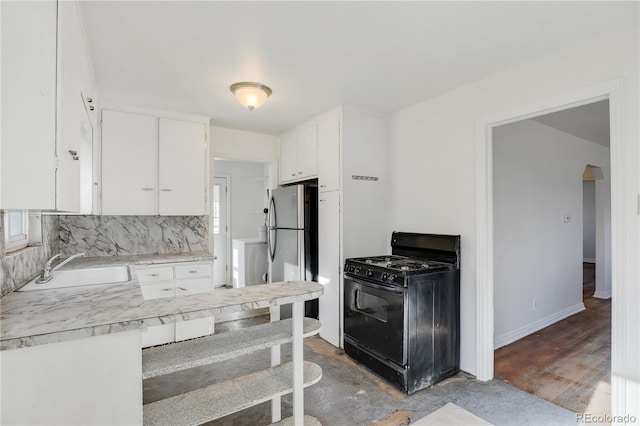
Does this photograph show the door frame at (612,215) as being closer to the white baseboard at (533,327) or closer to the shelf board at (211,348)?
the white baseboard at (533,327)

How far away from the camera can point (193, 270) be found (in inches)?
130

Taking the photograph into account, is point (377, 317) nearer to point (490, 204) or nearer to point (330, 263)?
point (330, 263)

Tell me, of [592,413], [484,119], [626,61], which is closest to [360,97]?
[484,119]

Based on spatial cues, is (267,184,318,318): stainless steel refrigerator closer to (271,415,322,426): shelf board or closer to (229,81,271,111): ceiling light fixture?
(229,81,271,111): ceiling light fixture

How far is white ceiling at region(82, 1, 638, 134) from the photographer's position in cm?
172

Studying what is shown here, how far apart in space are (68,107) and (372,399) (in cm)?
253

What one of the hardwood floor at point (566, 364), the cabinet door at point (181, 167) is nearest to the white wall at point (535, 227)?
the hardwood floor at point (566, 364)

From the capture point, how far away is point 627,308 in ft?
5.91

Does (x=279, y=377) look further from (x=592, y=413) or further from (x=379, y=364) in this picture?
(x=592, y=413)

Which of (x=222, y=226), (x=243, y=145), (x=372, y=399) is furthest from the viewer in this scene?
(x=222, y=226)

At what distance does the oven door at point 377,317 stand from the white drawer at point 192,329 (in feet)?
5.14

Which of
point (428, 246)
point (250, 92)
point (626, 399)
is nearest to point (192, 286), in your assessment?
point (250, 92)

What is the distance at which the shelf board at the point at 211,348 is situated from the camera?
1283mm

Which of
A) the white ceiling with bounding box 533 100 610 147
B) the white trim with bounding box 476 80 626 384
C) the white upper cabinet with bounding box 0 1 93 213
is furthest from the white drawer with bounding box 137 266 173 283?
the white ceiling with bounding box 533 100 610 147
